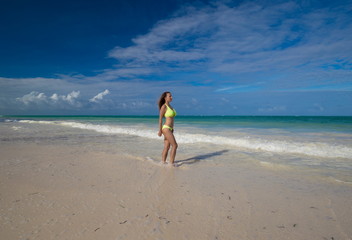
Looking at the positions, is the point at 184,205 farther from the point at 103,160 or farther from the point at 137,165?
the point at 103,160

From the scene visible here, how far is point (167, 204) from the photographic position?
3.65 m

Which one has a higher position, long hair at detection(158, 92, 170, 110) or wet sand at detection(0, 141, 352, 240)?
long hair at detection(158, 92, 170, 110)

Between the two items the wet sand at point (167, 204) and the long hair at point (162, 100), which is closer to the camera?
the wet sand at point (167, 204)

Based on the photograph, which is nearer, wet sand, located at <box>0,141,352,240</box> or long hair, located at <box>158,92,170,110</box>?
wet sand, located at <box>0,141,352,240</box>

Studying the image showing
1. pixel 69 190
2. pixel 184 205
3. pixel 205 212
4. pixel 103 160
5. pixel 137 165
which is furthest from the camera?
pixel 103 160

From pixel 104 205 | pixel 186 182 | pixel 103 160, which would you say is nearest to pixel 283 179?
pixel 186 182

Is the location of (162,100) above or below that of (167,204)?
above

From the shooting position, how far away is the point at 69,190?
4.13 meters

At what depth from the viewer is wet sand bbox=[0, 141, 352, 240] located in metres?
2.81

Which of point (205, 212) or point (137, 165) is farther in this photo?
point (137, 165)

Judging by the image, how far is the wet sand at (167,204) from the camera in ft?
9.21

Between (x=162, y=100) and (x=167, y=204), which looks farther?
(x=162, y=100)

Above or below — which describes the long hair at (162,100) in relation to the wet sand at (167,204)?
above

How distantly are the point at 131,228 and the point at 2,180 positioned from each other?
358 centimetres
